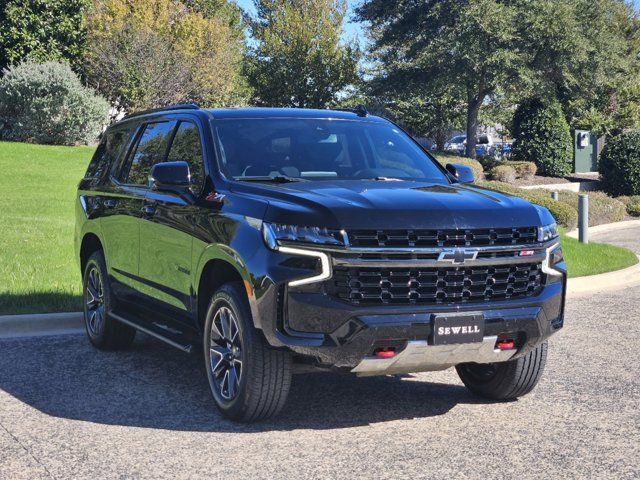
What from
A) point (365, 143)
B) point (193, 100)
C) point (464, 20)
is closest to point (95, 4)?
point (193, 100)

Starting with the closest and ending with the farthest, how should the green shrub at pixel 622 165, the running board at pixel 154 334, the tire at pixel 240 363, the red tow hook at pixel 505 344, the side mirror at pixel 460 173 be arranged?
1. the tire at pixel 240 363
2. the red tow hook at pixel 505 344
3. the running board at pixel 154 334
4. the side mirror at pixel 460 173
5. the green shrub at pixel 622 165

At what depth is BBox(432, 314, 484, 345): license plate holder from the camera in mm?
5590

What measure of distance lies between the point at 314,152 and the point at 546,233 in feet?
5.80

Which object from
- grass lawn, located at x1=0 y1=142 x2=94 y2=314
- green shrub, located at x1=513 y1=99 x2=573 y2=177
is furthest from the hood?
green shrub, located at x1=513 y1=99 x2=573 y2=177

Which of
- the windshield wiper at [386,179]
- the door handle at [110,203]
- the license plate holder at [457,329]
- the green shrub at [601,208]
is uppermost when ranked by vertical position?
the windshield wiper at [386,179]

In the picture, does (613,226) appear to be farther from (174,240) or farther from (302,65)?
(302,65)

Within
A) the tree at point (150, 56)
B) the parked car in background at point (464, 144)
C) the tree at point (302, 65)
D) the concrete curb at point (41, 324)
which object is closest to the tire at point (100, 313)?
the concrete curb at point (41, 324)

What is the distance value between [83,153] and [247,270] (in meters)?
26.1

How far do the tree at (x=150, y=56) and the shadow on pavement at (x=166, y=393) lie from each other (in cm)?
2987

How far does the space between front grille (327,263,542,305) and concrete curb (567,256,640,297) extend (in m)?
6.36

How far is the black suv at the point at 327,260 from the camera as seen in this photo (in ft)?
18.2

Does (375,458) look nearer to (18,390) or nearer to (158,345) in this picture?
(18,390)

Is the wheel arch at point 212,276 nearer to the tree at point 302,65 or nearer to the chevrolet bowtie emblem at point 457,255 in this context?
the chevrolet bowtie emblem at point 457,255

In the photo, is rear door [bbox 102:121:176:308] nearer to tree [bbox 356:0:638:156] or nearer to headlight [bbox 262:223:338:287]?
headlight [bbox 262:223:338:287]
